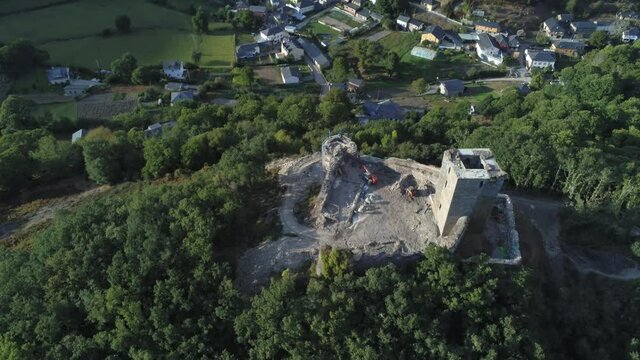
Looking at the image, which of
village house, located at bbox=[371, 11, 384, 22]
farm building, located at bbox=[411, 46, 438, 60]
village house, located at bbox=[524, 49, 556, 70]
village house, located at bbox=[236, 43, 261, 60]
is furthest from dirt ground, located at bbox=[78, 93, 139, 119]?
village house, located at bbox=[524, 49, 556, 70]

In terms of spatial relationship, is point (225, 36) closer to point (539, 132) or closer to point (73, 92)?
point (73, 92)

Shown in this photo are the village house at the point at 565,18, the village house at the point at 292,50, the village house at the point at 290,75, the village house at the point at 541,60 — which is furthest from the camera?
the village house at the point at 565,18

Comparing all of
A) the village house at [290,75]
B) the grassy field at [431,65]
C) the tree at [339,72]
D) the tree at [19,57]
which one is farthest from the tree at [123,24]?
the grassy field at [431,65]

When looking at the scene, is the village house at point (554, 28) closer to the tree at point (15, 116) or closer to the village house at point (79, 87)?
the village house at point (79, 87)

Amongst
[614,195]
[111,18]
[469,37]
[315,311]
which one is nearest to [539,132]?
[614,195]

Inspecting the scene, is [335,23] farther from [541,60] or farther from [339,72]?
[541,60]

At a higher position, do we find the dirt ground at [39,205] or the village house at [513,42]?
the village house at [513,42]
